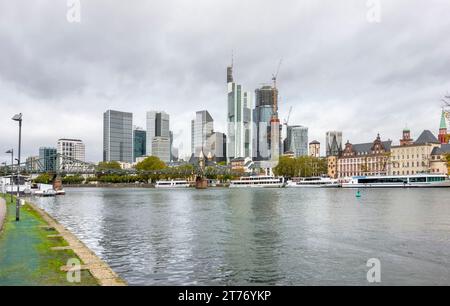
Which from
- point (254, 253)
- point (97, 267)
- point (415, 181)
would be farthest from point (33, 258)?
point (415, 181)

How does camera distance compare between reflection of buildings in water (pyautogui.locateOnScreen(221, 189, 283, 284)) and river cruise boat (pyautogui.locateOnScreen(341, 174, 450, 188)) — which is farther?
river cruise boat (pyautogui.locateOnScreen(341, 174, 450, 188))

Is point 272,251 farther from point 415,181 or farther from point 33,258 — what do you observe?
point 415,181

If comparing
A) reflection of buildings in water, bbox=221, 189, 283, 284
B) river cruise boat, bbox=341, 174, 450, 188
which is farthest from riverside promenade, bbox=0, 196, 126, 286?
river cruise boat, bbox=341, 174, 450, 188

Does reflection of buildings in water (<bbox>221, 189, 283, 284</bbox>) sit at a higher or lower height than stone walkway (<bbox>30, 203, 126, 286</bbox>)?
lower

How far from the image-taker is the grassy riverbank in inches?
747

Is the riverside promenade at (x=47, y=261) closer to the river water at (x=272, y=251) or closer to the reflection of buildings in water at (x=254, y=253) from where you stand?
the river water at (x=272, y=251)

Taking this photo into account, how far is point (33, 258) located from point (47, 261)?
46.3 inches

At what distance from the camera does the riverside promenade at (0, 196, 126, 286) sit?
62.2 ft

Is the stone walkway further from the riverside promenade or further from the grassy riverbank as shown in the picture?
the grassy riverbank

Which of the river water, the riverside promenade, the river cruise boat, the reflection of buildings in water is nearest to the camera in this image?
the riverside promenade

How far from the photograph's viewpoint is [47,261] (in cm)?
2278

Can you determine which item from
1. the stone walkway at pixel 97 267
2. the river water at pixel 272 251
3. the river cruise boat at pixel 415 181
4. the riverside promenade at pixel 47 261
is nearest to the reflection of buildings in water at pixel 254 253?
the river water at pixel 272 251

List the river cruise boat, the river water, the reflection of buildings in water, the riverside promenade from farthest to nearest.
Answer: the river cruise boat
the reflection of buildings in water
the river water
the riverside promenade
